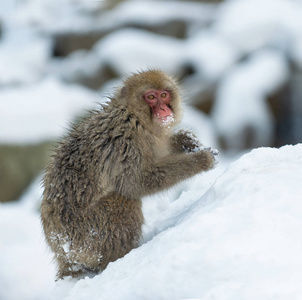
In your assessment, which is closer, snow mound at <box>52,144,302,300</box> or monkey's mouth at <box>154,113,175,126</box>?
snow mound at <box>52,144,302,300</box>

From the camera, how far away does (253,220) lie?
240 centimetres

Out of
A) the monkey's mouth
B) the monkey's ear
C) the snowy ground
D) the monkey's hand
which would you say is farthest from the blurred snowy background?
the snowy ground

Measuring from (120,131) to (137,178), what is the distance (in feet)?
1.09

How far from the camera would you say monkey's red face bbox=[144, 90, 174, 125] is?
3.66 m

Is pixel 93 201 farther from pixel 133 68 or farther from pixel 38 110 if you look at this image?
pixel 133 68

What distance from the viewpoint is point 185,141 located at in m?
4.03

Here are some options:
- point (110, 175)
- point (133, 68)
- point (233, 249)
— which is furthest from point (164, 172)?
point (133, 68)

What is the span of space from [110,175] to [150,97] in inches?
23.8

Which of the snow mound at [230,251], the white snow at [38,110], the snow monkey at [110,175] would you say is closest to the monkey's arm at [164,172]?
the snow monkey at [110,175]

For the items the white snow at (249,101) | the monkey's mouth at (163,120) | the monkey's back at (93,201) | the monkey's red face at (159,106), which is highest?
the monkey's red face at (159,106)

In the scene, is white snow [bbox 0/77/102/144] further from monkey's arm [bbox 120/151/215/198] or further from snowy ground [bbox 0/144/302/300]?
snowy ground [bbox 0/144/302/300]

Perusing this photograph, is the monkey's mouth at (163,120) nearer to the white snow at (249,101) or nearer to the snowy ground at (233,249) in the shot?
the snowy ground at (233,249)

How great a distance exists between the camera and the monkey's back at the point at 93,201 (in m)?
3.37

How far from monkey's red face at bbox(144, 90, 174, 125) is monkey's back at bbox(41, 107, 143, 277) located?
0.16 m
